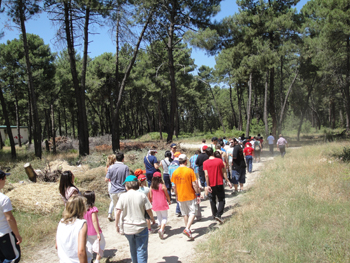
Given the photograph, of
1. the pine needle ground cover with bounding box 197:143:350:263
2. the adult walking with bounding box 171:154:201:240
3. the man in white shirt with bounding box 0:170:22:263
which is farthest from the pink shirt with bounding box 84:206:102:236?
the adult walking with bounding box 171:154:201:240

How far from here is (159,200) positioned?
6.05 meters

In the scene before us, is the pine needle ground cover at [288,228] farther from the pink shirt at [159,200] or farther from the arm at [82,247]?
the arm at [82,247]

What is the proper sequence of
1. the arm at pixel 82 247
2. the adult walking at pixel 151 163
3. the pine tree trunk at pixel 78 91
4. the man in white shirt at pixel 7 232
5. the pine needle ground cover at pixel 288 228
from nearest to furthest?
the arm at pixel 82 247 → the man in white shirt at pixel 7 232 → the pine needle ground cover at pixel 288 228 → the adult walking at pixel 151 163 → the pine tree trunk at pixel 78 91

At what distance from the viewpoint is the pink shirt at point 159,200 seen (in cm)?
602

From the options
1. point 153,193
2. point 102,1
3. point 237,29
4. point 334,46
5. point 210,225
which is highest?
point 102,1

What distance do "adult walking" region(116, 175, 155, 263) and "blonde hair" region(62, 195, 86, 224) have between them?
45.7 inches

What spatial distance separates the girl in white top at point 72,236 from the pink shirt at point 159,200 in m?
3.06

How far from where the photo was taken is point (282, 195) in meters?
7.66

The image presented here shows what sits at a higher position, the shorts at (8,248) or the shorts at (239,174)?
the shorts at (8,248)

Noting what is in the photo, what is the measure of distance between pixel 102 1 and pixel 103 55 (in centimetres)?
1876

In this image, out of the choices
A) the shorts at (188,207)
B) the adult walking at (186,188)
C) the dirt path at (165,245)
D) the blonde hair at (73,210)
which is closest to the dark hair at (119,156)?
the adult walking at (186,188)

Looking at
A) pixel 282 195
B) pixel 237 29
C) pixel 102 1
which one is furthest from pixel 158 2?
pixel 282 195

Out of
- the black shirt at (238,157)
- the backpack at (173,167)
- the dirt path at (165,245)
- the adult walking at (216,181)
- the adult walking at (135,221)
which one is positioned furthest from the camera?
the black shirt at (238,157)

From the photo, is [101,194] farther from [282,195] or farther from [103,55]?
[103,55]
